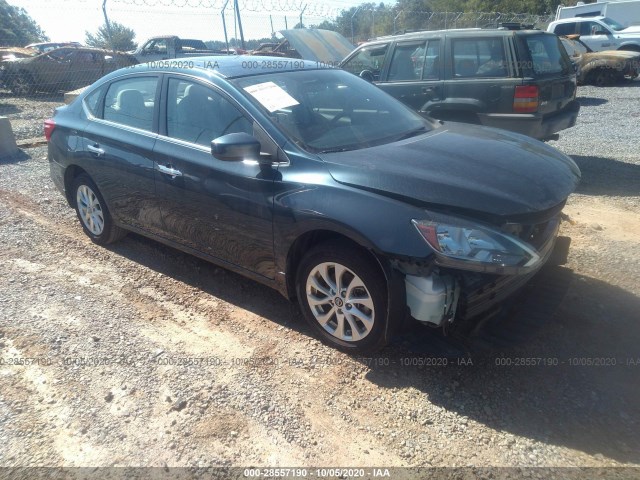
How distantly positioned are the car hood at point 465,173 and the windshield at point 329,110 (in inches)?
8.4

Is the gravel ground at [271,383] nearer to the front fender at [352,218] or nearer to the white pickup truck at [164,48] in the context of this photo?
the front fender at [352,218]

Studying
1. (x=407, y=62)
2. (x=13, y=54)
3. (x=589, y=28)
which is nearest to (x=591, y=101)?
(x=589, y=28)

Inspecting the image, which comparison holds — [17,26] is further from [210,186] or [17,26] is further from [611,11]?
[210,186]

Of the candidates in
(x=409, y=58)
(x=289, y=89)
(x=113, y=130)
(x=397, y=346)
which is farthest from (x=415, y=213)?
(x=409, y=58)

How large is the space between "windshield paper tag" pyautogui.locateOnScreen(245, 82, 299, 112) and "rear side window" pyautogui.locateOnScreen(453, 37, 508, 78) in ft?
12.5

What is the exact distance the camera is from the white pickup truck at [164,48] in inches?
686

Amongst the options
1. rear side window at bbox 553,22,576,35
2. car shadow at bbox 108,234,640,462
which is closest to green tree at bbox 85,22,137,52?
car shadow at bbox 108,234,640,462

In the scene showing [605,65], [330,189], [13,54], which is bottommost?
[605,65]

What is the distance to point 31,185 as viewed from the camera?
23.3 ft

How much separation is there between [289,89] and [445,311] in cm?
200

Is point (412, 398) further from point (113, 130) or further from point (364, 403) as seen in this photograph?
point (113, 130)

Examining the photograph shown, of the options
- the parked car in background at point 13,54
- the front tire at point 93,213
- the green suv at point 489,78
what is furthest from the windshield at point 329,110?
the parked car in background at point 13,54

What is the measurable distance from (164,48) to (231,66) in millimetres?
16440

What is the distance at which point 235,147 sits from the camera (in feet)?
10.3
